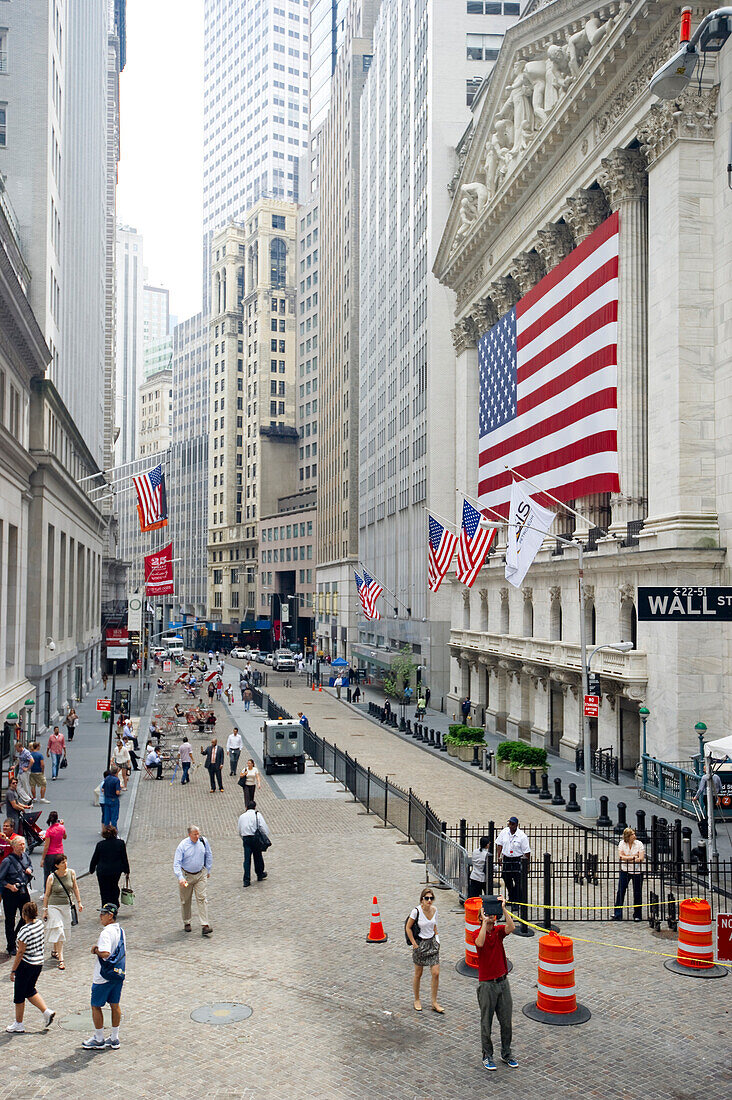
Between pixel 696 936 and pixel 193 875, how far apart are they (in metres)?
7.72

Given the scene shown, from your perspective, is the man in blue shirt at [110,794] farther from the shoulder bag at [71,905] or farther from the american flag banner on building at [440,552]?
the american flag banner on building at [440,552]

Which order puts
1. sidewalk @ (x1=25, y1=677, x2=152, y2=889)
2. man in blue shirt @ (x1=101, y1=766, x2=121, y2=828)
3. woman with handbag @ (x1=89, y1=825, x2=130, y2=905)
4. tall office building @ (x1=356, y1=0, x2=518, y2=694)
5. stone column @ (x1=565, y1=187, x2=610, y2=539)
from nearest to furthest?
woman with handbag @ (x1=89, y1=825, x2=130, y2=905), sidewalk @ (x1=25, y1=677, x2=152, y2=889), man in blue shirt @ (x1=101, y1=766, x2=121, y2=828), stone column @ (x1=565, y1=187, x2=610, y2=539), tall office building @ (x1=356, y1=0, x2=518, y2=694)

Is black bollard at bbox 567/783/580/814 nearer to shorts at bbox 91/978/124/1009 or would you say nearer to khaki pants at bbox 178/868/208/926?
khaki pants at bbox 178/868/208/926

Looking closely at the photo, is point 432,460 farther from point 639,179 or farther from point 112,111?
point 112,111

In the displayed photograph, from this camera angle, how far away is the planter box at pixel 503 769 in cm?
3203

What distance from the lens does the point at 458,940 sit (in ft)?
49.9

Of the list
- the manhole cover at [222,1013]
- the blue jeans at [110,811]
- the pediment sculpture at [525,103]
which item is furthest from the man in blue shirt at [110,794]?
the pediment sculpture at [525,103]

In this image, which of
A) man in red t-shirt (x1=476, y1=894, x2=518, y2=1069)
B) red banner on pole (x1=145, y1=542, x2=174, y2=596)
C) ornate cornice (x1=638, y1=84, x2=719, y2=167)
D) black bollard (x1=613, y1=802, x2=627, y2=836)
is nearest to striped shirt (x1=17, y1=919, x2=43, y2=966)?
man in red t-shirt (x1=476, y1=894, x2=518, y2=1069)

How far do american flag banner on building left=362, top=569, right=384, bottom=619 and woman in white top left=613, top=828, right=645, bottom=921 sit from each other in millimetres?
34812

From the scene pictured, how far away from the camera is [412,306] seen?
7006 cm

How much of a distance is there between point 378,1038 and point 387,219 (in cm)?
7858

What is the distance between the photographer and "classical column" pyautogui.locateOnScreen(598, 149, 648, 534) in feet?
107

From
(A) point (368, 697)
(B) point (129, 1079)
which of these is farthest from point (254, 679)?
(B) point (129, 1079)

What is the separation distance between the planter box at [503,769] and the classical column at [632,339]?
8.79 metres
